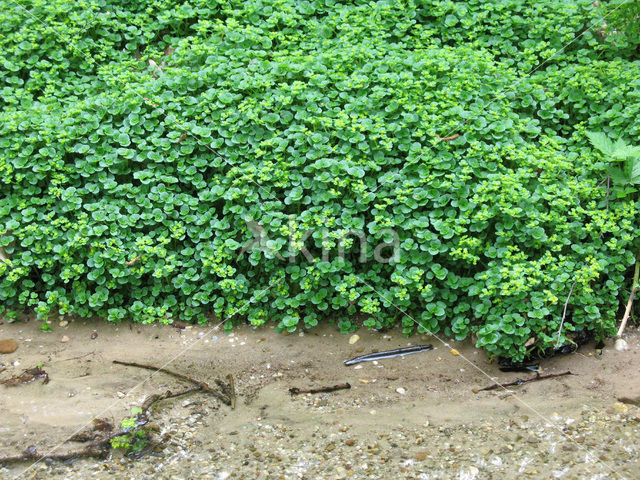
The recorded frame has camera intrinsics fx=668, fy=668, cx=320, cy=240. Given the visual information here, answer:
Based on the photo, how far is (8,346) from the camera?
3.97 m

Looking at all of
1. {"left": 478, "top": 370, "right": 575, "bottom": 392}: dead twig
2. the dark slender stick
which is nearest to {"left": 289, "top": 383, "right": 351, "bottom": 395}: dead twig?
the dark slender stick

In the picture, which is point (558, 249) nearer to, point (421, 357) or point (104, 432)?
point (421, 357)

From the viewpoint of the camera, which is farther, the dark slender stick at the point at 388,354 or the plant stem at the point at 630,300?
the dark slender stick at the point at 388,354

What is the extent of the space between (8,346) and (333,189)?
2.14m

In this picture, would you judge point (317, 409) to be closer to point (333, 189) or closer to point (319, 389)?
point (319, 389)

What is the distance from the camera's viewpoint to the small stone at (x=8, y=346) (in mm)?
3947

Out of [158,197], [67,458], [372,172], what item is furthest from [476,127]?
[67,458]

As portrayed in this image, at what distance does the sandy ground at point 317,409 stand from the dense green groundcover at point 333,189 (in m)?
0.17

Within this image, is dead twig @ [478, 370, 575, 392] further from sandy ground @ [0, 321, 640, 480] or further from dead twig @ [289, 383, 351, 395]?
dead twig @ [289, 383, 351, 395]

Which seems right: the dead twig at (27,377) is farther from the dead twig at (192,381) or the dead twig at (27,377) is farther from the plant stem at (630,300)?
the plant stem at (630,300)

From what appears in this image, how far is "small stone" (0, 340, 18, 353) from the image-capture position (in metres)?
3.95

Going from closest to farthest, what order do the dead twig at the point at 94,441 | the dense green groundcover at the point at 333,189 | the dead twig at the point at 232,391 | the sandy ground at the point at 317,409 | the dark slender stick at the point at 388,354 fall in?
the sandy ground at the point at 317,409 → the dead twig at the point at 94,441 → the dead twig at the point at 232,391 → the dense green groundcover at the point at 333,189 → the dark slender stick at the point at 388,354

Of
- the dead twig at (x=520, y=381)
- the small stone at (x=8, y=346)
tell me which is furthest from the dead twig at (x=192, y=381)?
the dead twig at (x=520, y=381)

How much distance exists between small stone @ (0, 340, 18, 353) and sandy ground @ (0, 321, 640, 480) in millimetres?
41
